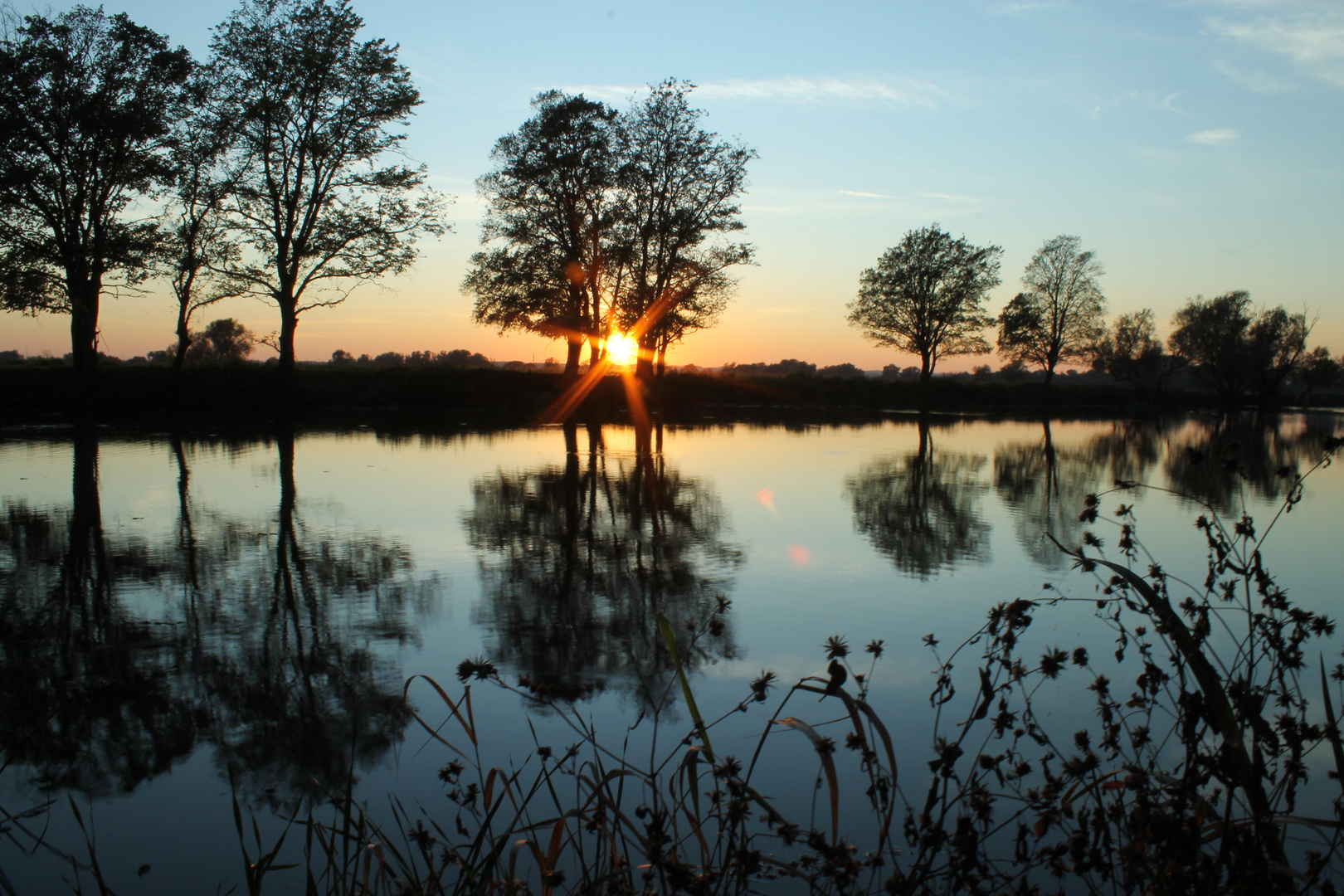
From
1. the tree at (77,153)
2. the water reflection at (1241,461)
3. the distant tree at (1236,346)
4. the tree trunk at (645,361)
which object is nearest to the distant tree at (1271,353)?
the distant tree at (1236,346)

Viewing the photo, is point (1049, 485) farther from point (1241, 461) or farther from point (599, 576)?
point (599, 576)

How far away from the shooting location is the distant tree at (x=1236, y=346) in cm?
5356

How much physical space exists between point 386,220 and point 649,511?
2099 centimetres

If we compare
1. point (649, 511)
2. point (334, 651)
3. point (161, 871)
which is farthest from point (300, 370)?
point (161, 871)

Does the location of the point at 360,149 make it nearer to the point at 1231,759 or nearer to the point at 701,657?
the point at 701,657

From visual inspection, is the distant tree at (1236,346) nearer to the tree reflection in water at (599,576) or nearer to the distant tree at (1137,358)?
the distant tree at (1137,358)

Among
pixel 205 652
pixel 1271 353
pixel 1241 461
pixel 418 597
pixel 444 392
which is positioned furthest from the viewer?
pixel 1271 353

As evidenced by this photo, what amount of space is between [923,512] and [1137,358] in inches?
2231

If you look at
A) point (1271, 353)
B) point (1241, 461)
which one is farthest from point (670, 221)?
point (1271, 353)

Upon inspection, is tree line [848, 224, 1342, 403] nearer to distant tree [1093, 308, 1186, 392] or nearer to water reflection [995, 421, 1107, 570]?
distant tree [1093, 308, 1186, 392]

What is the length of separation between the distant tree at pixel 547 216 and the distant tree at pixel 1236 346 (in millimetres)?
41787

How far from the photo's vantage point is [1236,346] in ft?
183

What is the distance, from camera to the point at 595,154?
3447 centimetres

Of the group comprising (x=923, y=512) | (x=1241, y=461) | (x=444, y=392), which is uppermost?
(x=444, y=392)
